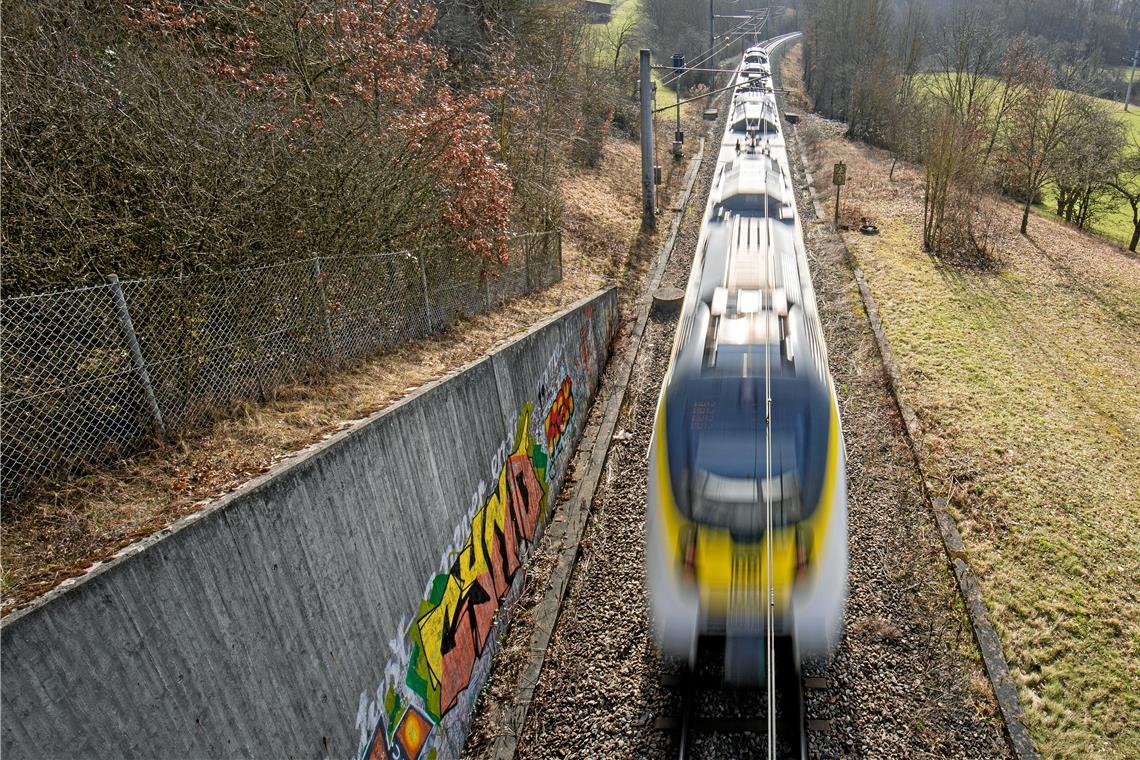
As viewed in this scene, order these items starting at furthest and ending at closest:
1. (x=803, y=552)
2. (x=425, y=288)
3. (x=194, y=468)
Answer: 1. (x=425, y=288)
2. (x=803, y=552)
3. (x=194, y=468)

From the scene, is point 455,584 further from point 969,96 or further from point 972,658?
point 969,96

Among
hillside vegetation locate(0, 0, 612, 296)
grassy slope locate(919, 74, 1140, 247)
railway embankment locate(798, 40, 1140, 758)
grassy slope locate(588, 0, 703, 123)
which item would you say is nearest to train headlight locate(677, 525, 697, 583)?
railway embankment locate(798, 40, 1140, 758)

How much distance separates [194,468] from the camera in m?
5.23

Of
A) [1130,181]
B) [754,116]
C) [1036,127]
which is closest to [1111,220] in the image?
[1130,181]

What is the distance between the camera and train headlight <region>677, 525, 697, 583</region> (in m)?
5.86

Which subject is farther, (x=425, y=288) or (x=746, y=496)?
(x=425, y=288)

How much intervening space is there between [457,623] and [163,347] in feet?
13.2

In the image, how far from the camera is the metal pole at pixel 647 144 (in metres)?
20.5

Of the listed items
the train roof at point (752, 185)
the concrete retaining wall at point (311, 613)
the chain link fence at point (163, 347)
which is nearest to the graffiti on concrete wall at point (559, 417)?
the concrete retaining wall at point (311, 613)

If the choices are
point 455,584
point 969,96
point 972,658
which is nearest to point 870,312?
point 972,658

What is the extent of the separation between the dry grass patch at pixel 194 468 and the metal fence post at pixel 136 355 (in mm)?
300

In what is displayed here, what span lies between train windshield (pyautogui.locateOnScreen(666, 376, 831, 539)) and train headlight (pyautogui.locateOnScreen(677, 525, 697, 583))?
14 cm

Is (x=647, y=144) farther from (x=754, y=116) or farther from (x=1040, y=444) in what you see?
(x=1040, y=444)

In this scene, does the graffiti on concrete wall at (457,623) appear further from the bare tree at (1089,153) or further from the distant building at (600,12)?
the distant building at (600,12)
